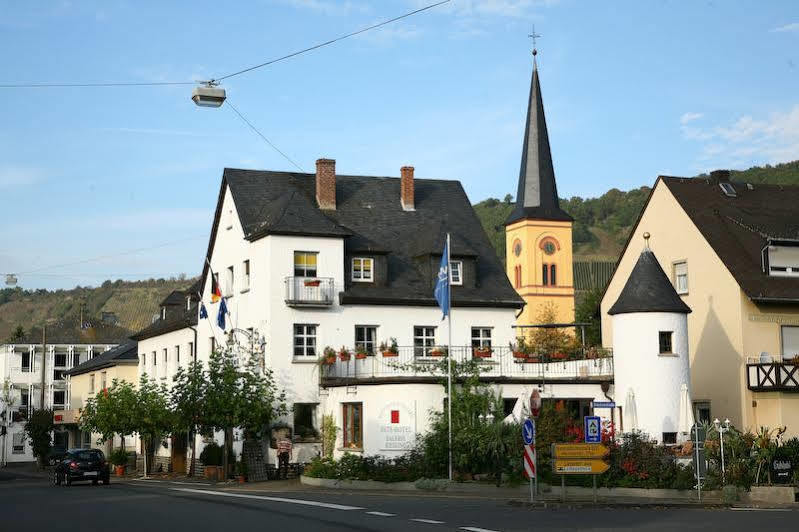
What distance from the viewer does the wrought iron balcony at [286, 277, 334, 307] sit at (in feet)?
143

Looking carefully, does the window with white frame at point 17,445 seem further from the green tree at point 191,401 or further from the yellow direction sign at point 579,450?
the yellow direction sign at point 579,450

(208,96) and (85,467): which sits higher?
(208,96)

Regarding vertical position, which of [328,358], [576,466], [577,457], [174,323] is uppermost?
[174,323]

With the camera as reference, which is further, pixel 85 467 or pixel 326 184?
pixel 326 184

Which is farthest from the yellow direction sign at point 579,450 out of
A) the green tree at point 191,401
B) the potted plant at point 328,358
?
the potted plant at point 328,358

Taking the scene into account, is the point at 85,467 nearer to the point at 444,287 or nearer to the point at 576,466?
the point at 444,287

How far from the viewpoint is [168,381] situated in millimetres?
58156

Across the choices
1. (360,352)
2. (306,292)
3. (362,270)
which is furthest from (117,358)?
(360,352)

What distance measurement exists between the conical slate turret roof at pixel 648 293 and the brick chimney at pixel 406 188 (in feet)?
45.3

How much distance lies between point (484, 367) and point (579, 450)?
1181 cm

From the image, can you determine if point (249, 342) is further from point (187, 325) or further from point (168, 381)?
point (168, 381)

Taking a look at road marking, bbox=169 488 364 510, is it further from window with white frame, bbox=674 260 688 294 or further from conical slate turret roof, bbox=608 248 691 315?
window with white frame, bbox=674 260 688 294

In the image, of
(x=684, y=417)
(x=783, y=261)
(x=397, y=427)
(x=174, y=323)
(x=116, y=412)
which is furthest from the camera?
(x=174, y=323)

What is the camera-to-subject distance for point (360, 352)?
42.8 meters
